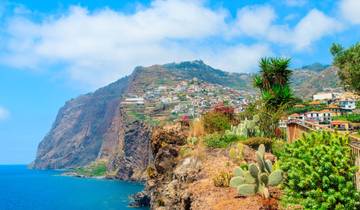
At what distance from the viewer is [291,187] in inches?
449

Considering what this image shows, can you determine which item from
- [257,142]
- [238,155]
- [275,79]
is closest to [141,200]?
[275,79]

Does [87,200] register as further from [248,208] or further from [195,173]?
[248,208]

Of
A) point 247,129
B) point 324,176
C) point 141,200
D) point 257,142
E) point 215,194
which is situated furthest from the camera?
point 141,200

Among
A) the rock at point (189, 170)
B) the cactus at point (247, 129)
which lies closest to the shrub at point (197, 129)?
the cactus at point (247, 129)

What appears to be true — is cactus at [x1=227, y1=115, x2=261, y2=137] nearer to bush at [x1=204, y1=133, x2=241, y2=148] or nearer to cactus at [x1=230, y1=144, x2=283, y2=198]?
bush at [x1=204, y1=133, x2=241, y2=148]

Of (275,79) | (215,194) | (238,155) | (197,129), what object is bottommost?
(215,194)

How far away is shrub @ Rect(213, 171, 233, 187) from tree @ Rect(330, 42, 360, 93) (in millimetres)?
15854

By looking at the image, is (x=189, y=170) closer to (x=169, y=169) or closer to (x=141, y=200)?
(x=169, y=169)

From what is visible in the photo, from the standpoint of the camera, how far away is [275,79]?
33250 mm

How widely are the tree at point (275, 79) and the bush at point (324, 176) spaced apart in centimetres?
2051

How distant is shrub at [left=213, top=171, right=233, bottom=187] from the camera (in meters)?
16.6

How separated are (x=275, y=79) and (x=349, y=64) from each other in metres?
5.35

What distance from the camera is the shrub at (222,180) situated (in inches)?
654

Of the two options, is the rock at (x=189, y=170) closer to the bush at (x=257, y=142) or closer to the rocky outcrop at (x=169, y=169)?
the rocky outcrop at (x=169, y=169)
